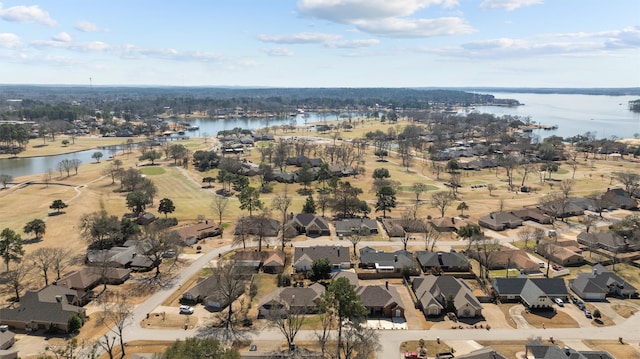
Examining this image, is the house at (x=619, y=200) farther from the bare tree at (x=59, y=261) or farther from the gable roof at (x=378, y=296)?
the bare tree at (x=59, y=261)

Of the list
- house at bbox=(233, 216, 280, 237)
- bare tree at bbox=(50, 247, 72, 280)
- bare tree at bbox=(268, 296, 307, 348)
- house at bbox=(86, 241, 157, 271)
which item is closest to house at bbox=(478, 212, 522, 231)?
house at bbox=(233, 216, 280, 237)

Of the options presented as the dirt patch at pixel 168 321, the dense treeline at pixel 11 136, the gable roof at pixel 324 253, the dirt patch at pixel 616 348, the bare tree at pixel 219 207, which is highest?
the dense treeline at pixel 11 136

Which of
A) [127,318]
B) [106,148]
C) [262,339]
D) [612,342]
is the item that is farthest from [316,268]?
[106,148]

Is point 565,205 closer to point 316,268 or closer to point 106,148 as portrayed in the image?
point 316,268

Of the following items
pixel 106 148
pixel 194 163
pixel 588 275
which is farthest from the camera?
pixel 106 148

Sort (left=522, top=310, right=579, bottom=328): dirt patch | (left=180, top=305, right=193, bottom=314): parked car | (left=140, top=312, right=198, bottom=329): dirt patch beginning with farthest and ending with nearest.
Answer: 1. (left=180, top=305, right=193, bottom=314): parked car
2. (left=522, top=310, right=579, bottom=328): dirt patch
3. (left=140, top=312, right=198, bottom=329): dirt patch

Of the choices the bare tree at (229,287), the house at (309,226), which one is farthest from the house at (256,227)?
the bare tree at (229,287)

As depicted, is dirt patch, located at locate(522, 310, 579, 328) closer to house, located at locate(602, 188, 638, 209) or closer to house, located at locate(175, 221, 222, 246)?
house, located at locate(175, 221, 222, 246)
